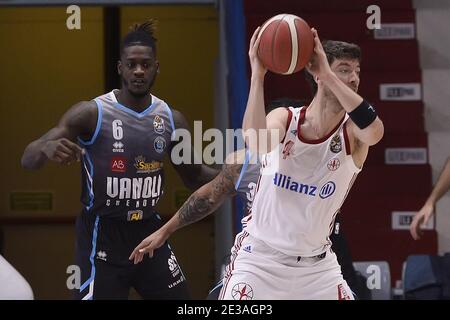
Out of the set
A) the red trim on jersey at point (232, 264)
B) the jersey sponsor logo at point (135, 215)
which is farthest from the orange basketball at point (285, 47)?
the jersey sponsor logo at point (135, 215)

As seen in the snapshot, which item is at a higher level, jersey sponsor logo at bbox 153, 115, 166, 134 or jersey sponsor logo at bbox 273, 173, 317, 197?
jersey sponsor logo at bbox 153, 115, 166, 134

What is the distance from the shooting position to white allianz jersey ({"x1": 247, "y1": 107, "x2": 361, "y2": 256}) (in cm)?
414

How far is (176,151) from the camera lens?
17.1 feet

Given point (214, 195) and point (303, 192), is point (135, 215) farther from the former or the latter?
point (303, 192)

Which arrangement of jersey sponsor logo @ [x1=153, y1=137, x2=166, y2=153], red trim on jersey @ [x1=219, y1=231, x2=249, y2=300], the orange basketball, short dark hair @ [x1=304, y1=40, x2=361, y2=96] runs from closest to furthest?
the orange basketball, short dark hair @ [x1=304, y1=40, x2=361, y2=96], red trim on jersey @ [x1=219, y1=231, x2=249, y2=300], jersey sponsor logo @ [x1=153, y1=137, x2=166, y2=153]

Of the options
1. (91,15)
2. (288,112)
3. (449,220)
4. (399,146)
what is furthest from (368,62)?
(288,112)

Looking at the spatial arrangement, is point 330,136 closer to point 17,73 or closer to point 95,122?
point 95,122

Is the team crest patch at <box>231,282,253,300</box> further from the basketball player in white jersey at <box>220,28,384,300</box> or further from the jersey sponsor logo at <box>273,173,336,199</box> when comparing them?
the jersey sponsor logo at <box>273,173,336,199</box>

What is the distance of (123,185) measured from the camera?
200 inches

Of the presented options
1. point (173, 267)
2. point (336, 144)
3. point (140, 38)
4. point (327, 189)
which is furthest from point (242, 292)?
point (140, 38)

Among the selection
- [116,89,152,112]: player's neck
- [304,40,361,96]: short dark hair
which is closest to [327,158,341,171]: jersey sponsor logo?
[304,40,361,96]: short dark hair

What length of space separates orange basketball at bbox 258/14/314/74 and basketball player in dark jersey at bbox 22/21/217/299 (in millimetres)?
1250

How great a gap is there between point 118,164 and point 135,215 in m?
0.25
